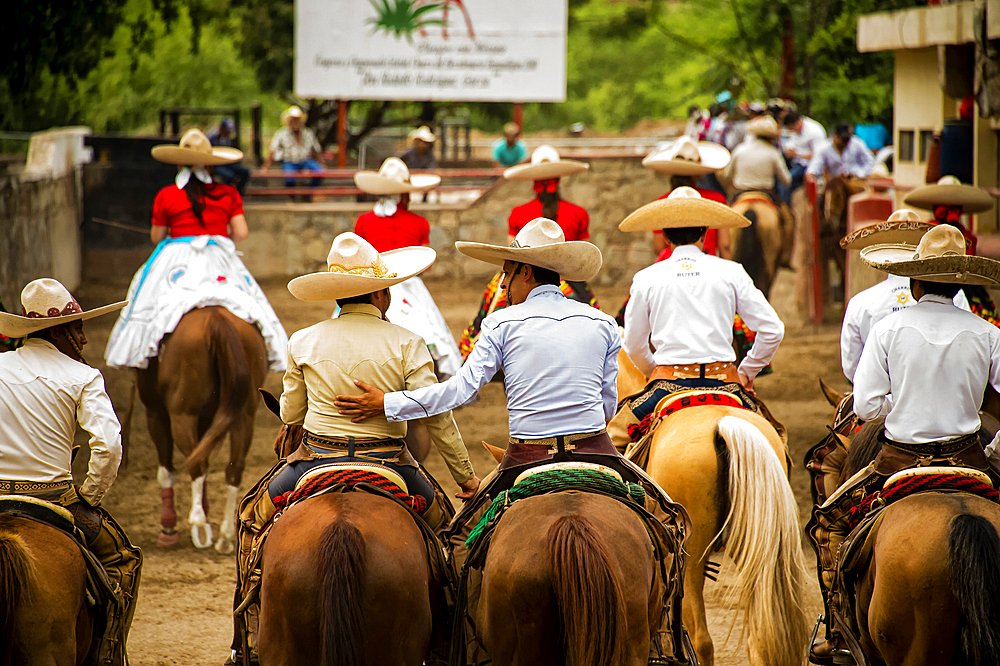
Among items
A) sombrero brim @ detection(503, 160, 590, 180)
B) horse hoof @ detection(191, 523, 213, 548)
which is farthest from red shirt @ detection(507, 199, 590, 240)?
horse hoof @ detection(191, 523, 213, 548)

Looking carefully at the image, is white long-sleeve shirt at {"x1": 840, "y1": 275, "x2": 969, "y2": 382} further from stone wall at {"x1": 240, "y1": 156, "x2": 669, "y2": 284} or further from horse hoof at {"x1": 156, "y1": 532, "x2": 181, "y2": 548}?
stone wall at {"x1": 240, "y1": 156, "x2": 669, "y2": 284}

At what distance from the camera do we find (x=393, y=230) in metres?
8.15

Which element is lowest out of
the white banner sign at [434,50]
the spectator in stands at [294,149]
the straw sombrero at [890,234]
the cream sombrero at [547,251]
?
the cream sombrero at [547,251]

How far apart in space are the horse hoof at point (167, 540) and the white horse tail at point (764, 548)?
4.25 m

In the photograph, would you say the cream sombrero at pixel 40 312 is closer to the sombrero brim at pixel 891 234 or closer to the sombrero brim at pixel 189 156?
the sombrero brim at pixel 189 156

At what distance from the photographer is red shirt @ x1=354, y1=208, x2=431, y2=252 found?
810cm

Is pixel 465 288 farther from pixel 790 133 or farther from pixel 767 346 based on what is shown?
pixel 767 346

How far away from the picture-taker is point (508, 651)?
383 cm

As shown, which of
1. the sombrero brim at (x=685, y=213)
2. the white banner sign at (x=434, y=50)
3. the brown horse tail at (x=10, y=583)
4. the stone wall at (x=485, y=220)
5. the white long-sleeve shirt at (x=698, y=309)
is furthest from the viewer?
the white banner sign at (x=434, y=50)

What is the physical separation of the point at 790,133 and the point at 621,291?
3.43 meters

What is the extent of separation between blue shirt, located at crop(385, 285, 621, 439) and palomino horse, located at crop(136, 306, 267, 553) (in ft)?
10.9

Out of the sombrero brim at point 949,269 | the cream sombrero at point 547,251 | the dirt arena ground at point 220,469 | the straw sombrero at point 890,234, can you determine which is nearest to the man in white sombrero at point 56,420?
the dirt arena ground at point 220,469

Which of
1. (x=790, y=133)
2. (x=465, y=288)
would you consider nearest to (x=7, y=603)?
(x=465, y=288)

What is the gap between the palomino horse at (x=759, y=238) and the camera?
12.5 metres
